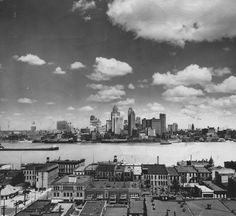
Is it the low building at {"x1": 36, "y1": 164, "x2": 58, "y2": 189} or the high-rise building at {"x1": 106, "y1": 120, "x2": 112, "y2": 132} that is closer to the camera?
the low building at {"x1": 36, "y1": 164, "x2": 58, "y2": 189}

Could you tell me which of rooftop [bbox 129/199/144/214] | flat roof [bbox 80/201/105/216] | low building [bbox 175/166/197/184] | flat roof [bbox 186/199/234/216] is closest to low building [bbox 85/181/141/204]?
rooftop [bbox 129/199/144/214]

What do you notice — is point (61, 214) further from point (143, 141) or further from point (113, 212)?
point (143, 141)

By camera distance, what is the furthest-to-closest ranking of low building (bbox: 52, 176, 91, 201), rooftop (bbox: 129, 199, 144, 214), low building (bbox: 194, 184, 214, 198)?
low building (bbox: 52, 176, 91, 201), low building (bbox: 194, 184, 214, 198), rooftop (bbox: 129, 199, 144, 214)

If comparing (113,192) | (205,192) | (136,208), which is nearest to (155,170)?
(205,192)

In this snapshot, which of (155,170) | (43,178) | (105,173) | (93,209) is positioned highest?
(155,170)

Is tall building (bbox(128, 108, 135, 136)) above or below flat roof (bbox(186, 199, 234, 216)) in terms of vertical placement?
above

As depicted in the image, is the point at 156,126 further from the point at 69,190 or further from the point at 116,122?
the point at 69,190

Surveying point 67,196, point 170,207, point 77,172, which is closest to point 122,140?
point 77,172

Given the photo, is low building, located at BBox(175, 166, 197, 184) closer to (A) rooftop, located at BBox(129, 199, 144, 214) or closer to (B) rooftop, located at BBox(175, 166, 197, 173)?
(B) rooftop, located at BBox(175, 166, 197, 173)

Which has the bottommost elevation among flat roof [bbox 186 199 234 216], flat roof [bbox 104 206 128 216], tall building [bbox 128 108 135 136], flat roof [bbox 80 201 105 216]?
flat roof [bbox 104 206 128 216]
